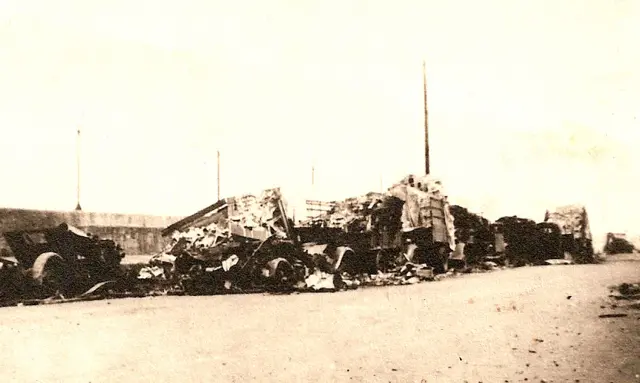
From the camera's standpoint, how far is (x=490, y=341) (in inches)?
263

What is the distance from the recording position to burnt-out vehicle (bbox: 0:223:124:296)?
12.0 m

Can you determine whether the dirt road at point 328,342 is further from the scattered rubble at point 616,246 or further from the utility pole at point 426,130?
the scattered rubble at point 616,246

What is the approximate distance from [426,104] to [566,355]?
76.6ft

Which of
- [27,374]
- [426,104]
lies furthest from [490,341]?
[426,104]

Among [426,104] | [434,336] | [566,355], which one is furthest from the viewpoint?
[426,104]

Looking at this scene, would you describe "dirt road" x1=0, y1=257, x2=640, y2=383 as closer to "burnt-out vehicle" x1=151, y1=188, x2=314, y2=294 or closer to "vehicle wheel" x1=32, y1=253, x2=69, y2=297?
"vehicle wheel" x1=32, y1=253, x2=69, y2=297

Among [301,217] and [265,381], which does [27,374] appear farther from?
[301,217]

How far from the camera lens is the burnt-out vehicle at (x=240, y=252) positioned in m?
13.9

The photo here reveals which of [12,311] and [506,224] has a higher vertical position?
[506,224]

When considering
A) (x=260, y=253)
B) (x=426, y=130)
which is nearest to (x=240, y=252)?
(x=260, y=253)

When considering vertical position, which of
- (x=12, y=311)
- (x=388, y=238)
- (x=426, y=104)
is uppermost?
(x=426, y=104)

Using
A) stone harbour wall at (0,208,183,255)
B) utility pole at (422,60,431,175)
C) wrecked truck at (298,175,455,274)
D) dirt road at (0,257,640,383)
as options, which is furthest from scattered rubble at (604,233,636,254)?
stone harbour wall at (0,208,183,255)

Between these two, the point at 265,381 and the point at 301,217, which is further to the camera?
the point at 301,217

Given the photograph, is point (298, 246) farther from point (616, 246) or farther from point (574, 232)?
point (616, 246)
